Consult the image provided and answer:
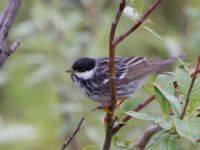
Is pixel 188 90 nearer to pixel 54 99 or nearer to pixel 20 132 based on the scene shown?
pixel 20 132

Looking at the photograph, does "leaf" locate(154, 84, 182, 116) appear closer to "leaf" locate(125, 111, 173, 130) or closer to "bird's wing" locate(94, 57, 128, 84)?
"leaf" locate(125, 111, 173, 130)

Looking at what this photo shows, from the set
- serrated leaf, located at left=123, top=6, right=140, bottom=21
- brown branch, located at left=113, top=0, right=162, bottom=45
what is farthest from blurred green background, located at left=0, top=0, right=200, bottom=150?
brown branch, located at left=113, top=0, right=162, bottom=45

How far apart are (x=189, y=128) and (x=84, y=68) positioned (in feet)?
8.37

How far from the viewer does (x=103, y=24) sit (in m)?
5.30

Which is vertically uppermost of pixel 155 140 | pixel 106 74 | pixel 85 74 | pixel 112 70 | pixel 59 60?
pixel 112 70

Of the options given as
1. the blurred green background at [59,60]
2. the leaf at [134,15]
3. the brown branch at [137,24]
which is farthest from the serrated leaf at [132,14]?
the blurred green background at [59,60]

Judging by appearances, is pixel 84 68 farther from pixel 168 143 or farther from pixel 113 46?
pixel 113 46

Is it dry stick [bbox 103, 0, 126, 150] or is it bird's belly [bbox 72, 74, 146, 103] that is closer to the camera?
dry stick [bbox 103, 0, 126, 150]

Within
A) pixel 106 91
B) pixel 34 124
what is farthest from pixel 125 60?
pixel 34 124

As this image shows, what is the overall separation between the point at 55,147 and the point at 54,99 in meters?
0.42

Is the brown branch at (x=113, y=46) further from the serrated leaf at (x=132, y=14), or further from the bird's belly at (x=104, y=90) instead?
the bird's belly at (x=104, y=90)

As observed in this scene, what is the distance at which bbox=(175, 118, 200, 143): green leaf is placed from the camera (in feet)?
6.37

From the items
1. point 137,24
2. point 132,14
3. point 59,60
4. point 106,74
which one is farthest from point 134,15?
point 59,60

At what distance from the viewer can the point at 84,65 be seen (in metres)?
4.48
